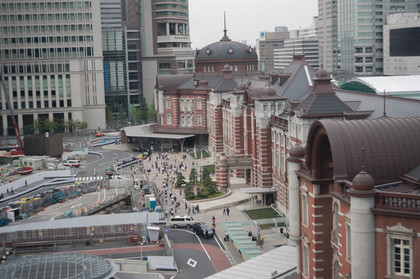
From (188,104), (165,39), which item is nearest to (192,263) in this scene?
(188,104)

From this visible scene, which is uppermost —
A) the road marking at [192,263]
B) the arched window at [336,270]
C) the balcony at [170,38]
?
the balcony at [170,38]

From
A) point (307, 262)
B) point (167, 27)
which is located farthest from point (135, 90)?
point (307, 262)

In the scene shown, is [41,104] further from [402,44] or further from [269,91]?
[269,91]

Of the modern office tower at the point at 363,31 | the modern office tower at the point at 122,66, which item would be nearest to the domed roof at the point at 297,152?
the modern office tower at the point at 363,31

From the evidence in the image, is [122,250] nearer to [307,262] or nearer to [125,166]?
[307,262]

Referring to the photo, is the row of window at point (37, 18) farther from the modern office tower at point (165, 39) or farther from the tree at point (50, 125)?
the modern office tower at point (165, 39)

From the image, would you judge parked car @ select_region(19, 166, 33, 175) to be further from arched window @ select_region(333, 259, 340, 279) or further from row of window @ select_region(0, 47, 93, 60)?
arched window @ select_region(333, 259, 340, 279)
